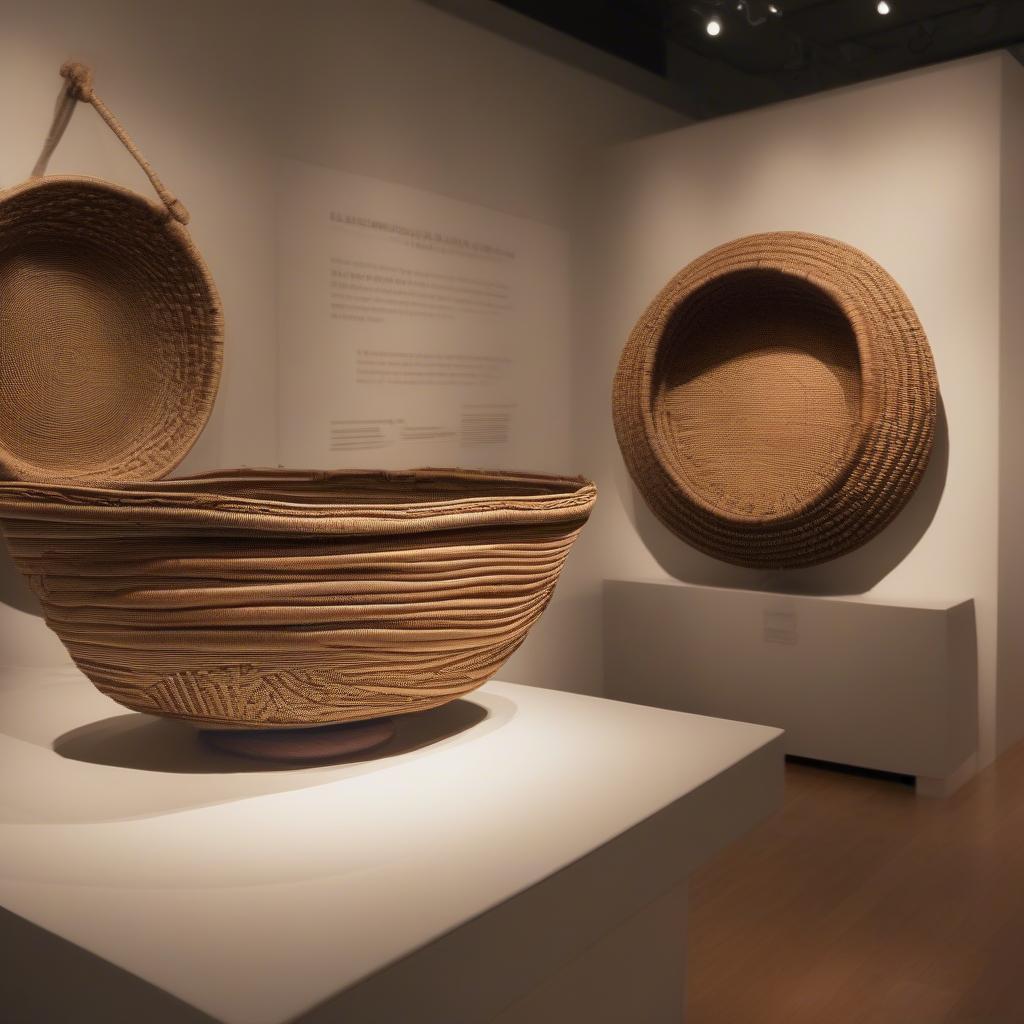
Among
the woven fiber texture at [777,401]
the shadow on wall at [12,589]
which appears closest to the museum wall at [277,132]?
the shadow on wall at [12,589]

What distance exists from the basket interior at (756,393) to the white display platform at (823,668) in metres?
0.27

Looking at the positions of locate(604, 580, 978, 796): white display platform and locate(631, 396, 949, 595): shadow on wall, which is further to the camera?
locate(631, 396, 949, 595): shadow on wall

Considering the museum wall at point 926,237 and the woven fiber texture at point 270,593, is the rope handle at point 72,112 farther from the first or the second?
the museum wall at point 926,237

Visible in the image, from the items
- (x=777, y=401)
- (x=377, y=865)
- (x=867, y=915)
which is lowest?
(x=867, y=915)

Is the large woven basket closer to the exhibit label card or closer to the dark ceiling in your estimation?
the exhibit label card

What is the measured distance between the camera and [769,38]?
140 inches

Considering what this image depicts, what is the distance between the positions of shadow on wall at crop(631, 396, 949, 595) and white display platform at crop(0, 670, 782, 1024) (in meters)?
1.57

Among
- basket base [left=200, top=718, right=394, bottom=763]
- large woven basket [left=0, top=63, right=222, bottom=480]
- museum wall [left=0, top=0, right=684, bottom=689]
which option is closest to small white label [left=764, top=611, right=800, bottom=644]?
museum wall [left=0, top=0, right=684, bottom=689]

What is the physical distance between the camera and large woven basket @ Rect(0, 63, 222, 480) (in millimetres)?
1768

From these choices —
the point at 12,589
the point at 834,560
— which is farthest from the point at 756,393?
the point at 12,589

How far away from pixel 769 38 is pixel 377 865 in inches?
135

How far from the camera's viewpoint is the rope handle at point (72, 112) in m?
1.91

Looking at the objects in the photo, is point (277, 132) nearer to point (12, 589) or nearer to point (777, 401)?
point (12, 589)

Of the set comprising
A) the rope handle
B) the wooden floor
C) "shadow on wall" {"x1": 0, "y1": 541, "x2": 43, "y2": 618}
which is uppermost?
the rope handle
